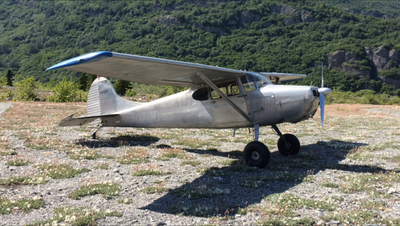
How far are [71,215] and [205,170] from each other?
374 centimetres

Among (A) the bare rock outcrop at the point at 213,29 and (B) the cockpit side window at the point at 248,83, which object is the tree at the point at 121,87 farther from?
(A) the bare rock outcrop at the point at 213,29

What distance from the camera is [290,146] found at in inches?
395

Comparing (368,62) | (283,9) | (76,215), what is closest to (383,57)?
(368,62)

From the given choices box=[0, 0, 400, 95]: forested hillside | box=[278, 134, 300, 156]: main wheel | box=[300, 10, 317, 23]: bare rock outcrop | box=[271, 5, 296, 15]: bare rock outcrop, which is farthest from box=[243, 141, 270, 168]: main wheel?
box=[271, 5, 296, 15]: bare rock outcrop

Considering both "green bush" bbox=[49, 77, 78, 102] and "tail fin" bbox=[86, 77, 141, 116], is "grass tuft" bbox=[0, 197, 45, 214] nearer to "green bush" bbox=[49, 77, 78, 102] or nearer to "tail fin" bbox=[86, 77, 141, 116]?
"tail fin" bbox=[86, 77, 141, 116]

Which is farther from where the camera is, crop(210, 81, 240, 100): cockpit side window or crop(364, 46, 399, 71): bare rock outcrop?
crop(364, 46, 399, 71): bare rock outcrop

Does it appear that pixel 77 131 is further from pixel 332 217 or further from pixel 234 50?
pixel 234 50

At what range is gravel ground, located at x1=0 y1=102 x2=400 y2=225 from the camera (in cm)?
518

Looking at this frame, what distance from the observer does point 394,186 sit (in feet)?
21.7

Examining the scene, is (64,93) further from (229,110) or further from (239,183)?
(239,183)

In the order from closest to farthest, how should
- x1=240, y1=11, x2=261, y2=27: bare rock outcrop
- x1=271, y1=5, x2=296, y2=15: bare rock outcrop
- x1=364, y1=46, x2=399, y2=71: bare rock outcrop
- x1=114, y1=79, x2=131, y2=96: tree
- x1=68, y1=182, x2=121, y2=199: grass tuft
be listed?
x1=68, y1=182, x2=121, y2=199: grass tuft, x1=114, y1=79, x2=131, y2=96: tree, x1=364, y1=46, x2=399, y2=71: bare rock outcrop, x1=271, y1=5, x2=296, y2=15: bare rock outcrop, x1=240, y1=11, x2=261, y2=27: bare rock outcrop

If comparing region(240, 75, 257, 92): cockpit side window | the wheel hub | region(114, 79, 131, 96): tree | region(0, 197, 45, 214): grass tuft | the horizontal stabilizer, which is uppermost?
region(114, 79, 131, 96): tree

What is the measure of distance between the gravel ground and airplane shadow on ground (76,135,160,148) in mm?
36

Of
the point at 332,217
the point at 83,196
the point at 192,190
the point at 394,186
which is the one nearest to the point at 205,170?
the point at 192,190
